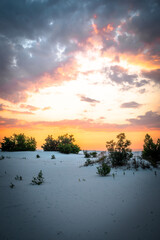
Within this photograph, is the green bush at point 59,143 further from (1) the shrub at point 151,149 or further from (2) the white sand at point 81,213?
(2) the white sand at point 81,213

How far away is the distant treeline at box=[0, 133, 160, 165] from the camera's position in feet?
24.3

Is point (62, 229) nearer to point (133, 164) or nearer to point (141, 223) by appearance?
point (141, 223)

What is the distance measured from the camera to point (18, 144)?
15758 mm

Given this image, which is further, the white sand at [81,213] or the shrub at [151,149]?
the shrub at [151,149]

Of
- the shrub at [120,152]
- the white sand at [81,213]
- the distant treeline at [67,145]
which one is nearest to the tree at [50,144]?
the distant treeline at [67,145]

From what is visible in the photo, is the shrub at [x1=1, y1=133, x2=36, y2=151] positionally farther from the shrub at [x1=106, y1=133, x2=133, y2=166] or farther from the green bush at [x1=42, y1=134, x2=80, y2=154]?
the shrub at [x1=106, y1=133, x2=133, y2=166]

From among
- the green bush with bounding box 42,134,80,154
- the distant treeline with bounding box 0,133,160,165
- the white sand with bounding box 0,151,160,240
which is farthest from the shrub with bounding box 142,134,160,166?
the green bush with bounding box 42,134,80,154

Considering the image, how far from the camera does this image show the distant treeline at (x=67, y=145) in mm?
7421

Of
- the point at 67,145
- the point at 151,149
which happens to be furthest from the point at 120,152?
the point at 67,145

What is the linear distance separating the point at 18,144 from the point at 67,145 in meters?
5.84

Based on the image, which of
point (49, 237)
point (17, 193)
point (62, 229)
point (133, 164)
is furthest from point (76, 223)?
point (133, 164)

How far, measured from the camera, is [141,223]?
7.37ft

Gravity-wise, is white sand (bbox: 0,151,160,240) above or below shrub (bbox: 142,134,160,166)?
below

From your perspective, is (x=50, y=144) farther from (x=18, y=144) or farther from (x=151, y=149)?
(x=151, y=149)
